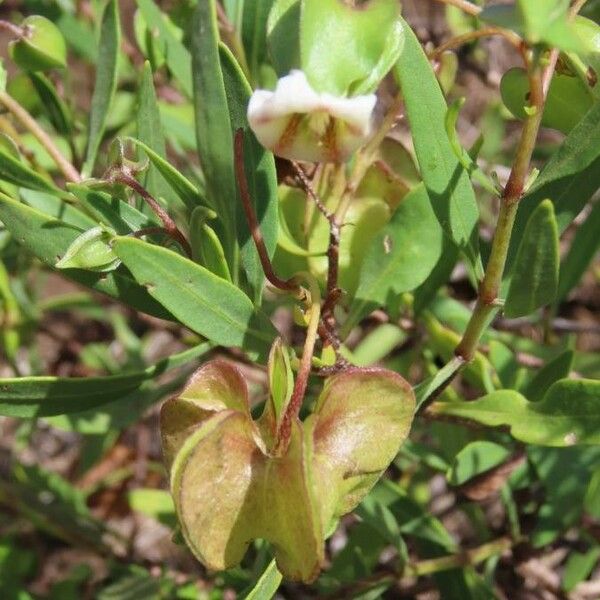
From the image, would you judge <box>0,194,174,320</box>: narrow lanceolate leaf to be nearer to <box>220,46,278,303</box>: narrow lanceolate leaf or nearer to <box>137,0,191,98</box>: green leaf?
<box>220,46,278,303</box>: narrow lanceolate leaf

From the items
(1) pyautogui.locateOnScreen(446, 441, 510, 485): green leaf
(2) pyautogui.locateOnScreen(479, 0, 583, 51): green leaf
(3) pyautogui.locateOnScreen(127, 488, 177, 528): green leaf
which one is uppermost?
(2) pyautogui.locateOnScreen(479, 0, 583, 51): green leaf

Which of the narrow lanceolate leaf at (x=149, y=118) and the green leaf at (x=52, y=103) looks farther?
the green leaf at (x=52, y=103)

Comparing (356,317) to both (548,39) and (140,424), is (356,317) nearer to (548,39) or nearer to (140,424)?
(548,39)

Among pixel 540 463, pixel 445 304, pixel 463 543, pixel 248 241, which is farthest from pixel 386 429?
pixel 463 543

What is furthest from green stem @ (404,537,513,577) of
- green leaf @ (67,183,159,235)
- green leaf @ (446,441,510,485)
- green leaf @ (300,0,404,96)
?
green leaf @ (300,0,404,96)

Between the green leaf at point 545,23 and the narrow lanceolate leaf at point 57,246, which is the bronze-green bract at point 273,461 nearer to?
the narrow lanceolate leaf at point 57,246

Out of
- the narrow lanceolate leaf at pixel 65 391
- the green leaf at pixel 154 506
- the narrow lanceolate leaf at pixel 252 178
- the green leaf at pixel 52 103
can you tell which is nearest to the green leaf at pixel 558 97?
the narrow lanceolate leaf at pixel 252 178

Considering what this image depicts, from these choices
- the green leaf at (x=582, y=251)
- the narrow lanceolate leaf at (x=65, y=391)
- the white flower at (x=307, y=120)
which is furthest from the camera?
the green leaf at (x=582, y=251)
